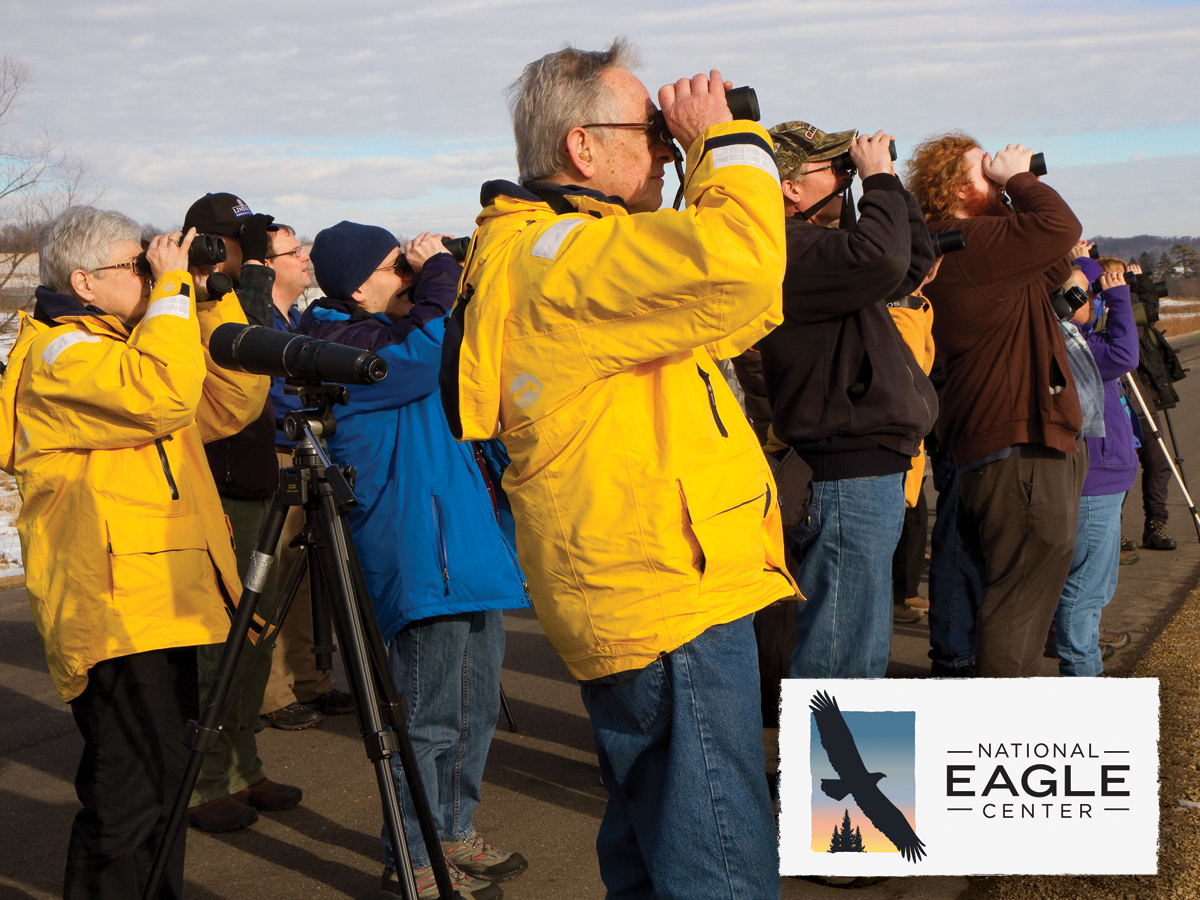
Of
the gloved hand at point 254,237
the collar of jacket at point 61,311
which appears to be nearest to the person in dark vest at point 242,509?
the gloved hand at point 254,237

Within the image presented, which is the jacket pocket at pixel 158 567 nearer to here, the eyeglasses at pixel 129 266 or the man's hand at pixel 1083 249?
the eyeglasses at pixel 129 266

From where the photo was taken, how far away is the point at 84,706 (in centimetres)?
278

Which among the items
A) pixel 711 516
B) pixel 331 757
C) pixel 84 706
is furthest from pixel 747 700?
pixel 331 757

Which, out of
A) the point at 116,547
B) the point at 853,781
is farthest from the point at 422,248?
the point at 853,781

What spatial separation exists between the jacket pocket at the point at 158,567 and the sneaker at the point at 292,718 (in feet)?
7.23

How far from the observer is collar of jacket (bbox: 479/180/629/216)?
1.91 metres

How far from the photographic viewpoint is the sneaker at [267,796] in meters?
3.99

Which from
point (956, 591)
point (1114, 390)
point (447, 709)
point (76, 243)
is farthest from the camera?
point (1114, 390)

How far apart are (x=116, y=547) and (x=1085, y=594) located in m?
3.71

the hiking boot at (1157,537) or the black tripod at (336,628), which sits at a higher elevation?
the black tripod at (336,628)

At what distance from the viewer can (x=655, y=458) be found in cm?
176

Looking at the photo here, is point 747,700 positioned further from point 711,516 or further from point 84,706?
point 84,706

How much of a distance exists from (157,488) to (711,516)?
5.62 ft

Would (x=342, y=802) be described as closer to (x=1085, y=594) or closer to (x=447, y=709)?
(x=447, y=709)
